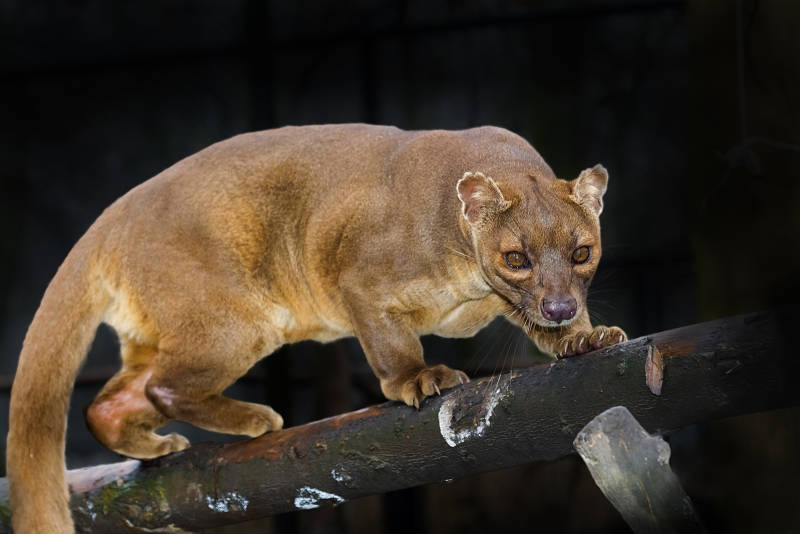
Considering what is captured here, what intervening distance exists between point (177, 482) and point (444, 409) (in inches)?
38.4

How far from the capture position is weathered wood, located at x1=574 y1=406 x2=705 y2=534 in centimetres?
196

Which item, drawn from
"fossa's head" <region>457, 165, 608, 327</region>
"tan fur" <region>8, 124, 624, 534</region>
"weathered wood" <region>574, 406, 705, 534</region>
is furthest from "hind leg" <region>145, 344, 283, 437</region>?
"weathered wood" <region>574, 406, 705, 534</region>

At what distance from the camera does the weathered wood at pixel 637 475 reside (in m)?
1.96

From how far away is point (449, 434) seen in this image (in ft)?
8.83

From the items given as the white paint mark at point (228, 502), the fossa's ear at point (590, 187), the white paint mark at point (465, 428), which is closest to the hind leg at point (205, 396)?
the white paint mark at point (228, 502)

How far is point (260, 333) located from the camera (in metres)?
3.31

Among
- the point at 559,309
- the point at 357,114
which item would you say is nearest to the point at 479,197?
the point at 559,309

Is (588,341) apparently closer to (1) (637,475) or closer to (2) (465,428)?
(2) (465,428)

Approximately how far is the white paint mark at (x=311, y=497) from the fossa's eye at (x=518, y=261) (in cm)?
85

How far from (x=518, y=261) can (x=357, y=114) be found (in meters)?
3.90

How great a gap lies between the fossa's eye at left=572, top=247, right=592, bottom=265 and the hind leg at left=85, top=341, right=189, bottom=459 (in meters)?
1.44

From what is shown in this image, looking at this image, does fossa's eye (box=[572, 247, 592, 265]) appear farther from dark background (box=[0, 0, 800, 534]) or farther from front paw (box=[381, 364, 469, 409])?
dark background (box=[0, 0, 800, 534])

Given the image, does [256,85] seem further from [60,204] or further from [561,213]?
[561,213]

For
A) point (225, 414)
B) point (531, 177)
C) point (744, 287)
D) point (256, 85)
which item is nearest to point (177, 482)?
point (225, 414)
